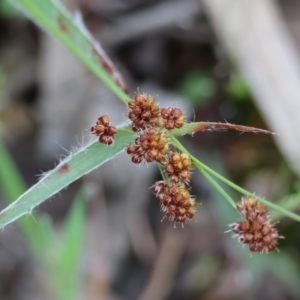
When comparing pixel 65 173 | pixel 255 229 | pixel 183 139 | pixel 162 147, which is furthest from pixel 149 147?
pixel 183 139

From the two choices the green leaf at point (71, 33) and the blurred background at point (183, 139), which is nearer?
the green leaf at point (71, 33)

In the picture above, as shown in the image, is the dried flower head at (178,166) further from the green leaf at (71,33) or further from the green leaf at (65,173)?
the green leaf at (71,33)

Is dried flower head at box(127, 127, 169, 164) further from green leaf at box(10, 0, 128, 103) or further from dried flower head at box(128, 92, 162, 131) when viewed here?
green leaf at box(10, 0, 128, 103)

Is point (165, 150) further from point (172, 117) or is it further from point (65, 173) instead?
point (65, 173)

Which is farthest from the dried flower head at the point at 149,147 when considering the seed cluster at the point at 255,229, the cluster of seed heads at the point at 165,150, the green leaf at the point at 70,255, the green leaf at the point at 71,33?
the green leaf at the point at 70,255

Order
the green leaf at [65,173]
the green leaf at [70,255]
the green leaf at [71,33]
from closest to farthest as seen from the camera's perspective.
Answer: the green leaf at [65,173] < the green leaf at [71,33] < the green leaf at [70,255]

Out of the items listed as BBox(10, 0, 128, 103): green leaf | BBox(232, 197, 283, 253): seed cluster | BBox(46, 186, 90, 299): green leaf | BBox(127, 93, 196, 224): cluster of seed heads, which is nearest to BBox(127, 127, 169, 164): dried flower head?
BBox(127, 93, 196, 224): cluster of seed heads
